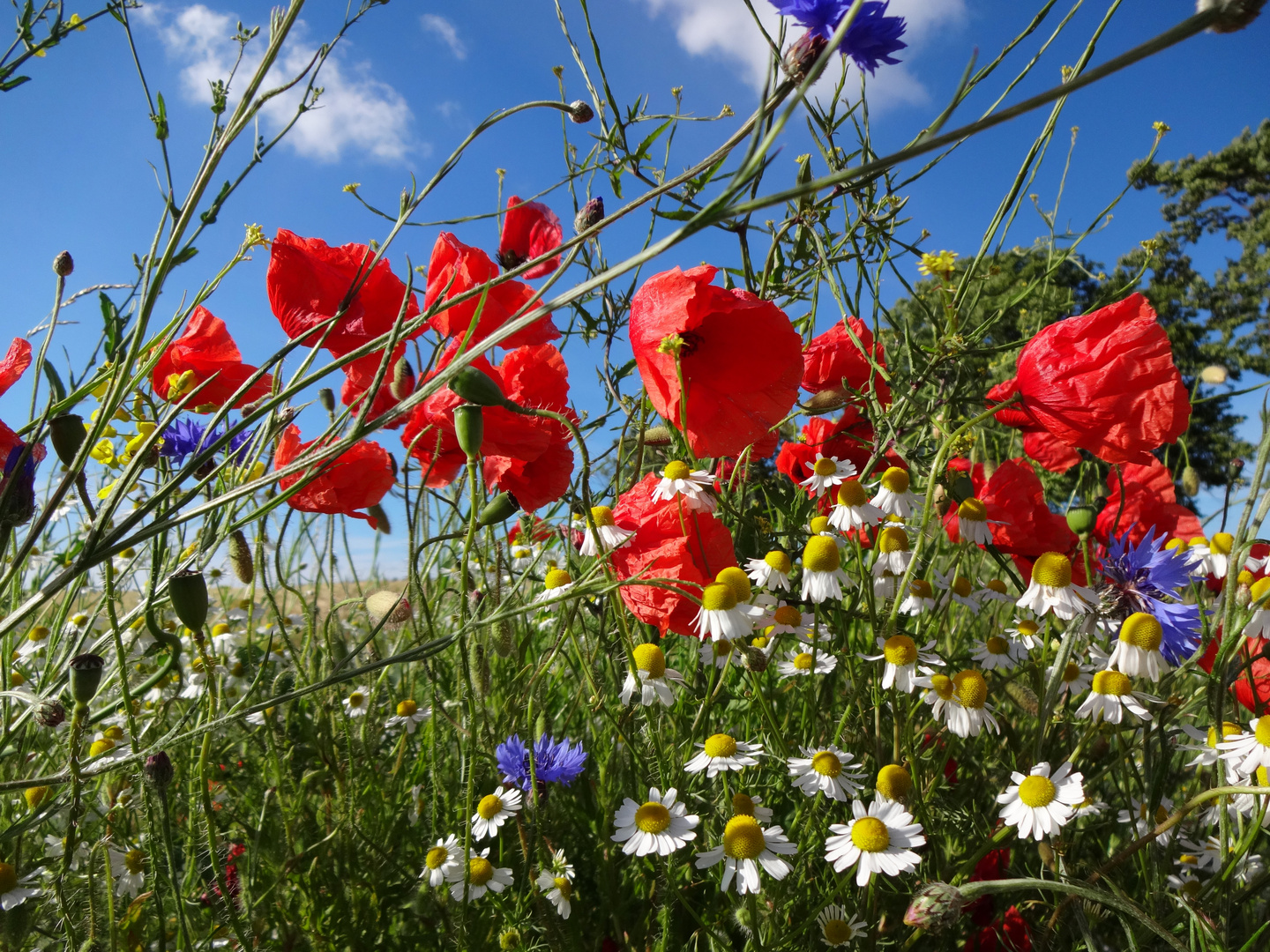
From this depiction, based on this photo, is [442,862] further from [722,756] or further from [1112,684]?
[1112,684]

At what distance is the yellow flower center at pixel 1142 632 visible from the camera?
3.28 feet

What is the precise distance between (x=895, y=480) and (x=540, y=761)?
694 millimetres

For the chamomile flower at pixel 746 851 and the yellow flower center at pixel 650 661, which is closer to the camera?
the chamomile flower at pixel 746 851

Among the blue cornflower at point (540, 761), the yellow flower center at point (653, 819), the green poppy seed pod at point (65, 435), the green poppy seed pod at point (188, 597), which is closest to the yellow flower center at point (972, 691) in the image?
the yellow flower center at point (653, 819)

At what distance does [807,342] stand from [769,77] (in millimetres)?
920

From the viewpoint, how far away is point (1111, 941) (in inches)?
53.1

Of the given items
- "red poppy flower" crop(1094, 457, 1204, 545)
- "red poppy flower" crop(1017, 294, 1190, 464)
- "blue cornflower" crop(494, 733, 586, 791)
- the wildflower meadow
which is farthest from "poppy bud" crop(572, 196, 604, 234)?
"red poppy flower" crop(1094, 457, 1204, 545)

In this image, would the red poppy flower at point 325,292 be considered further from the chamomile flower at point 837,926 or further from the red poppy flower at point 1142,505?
the red poppy flower at point 1142,505

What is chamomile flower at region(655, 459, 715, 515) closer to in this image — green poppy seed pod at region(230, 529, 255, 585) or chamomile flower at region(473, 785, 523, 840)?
chamomile flower at region(473, 785, 523, 840)

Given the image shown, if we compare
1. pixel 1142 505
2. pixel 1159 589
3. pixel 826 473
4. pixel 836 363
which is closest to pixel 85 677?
pixel 826 473

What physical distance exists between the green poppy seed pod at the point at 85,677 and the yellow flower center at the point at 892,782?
83 centimetres

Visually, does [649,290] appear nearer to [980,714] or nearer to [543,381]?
[543,381]

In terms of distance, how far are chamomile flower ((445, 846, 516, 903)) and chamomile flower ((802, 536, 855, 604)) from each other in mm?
575

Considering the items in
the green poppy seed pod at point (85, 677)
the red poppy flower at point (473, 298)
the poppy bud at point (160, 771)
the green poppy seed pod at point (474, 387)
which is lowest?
the poppy bud at point (160, 771)
